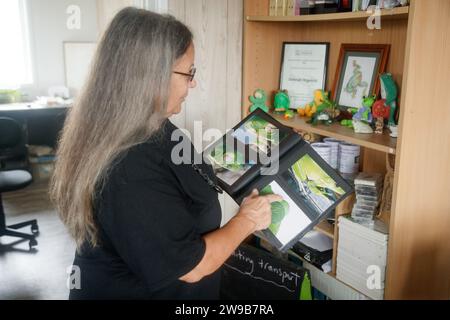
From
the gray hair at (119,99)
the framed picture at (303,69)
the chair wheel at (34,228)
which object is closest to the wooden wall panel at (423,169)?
the framed picture at (303,69)

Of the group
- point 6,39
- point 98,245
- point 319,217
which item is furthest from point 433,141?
point 6,39

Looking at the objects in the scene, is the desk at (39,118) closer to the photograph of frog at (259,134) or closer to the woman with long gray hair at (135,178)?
the photograph of frog at (259,134)

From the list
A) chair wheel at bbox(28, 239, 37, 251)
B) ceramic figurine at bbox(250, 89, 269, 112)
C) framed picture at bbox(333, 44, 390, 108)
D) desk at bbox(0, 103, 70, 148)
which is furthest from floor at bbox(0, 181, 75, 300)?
framed picture at bbox(333, 44, 390, 108)

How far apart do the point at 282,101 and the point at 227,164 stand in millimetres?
824

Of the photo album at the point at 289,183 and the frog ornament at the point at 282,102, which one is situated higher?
the frog ornament at the point at 282,102

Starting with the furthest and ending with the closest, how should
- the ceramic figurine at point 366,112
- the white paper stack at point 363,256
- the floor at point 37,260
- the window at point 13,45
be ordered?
the window at point 13,45, the floor at point 37,260, the ceramic figurine at point 366,112, the white paper stack at point 363,256

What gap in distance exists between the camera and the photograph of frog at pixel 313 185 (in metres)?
1.30

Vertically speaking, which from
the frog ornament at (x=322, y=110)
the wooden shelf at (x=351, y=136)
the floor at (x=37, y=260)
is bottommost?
the floor at (x=37, y=260)

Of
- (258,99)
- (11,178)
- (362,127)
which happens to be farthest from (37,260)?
(362,127)

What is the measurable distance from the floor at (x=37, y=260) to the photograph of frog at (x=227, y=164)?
4.93ft

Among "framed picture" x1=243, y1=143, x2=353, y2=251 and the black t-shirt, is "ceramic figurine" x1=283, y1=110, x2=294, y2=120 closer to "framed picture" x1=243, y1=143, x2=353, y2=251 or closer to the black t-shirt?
"framed picture" x1=243, y1=143, x2=353, y2=251

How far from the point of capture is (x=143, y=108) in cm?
99

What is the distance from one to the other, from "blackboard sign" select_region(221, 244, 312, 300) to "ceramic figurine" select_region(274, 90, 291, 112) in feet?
2.23
